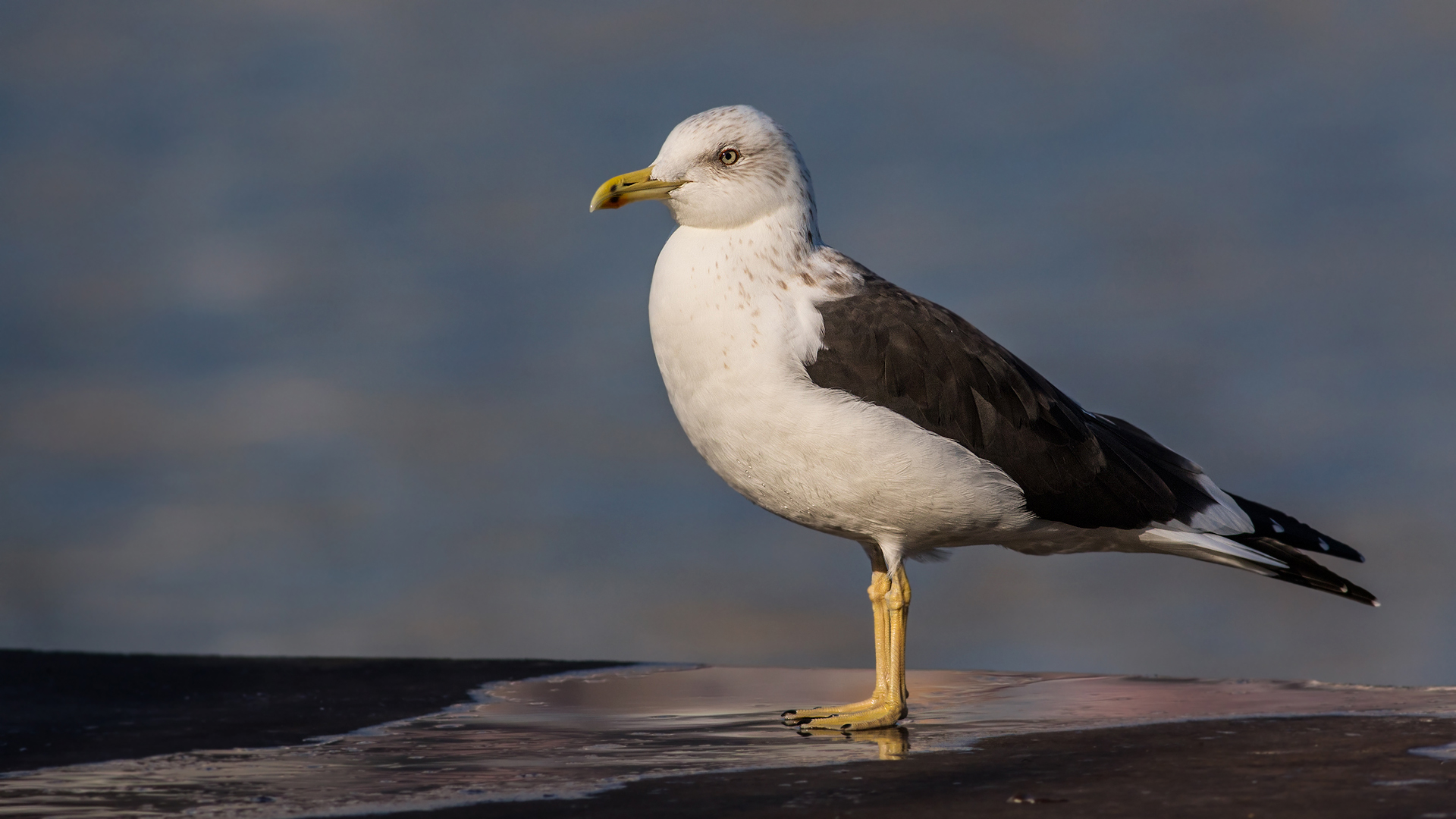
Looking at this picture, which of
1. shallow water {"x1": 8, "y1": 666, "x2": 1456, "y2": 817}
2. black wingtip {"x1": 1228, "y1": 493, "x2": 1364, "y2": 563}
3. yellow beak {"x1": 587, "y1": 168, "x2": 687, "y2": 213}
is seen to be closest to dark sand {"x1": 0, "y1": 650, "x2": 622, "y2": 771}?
shallow water {"x1": 8, "y1": 666, "x2": 1456, "y2": 817}

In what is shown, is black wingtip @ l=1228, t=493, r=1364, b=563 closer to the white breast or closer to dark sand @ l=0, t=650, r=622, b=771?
the white breast

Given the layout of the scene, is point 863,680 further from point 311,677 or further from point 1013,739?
point 311,677

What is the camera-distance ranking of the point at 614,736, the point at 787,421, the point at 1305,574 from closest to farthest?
the point at 787,421, the point at 614,736, the point at 1305,574

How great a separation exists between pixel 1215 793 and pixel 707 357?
2983 mm

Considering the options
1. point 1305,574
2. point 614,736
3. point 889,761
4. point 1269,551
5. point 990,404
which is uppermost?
point 990,404

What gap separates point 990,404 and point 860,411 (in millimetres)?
814

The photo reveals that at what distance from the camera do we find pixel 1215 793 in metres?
4.90

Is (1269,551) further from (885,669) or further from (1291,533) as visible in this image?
(885,669)

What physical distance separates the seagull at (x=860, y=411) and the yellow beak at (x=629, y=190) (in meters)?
0.01

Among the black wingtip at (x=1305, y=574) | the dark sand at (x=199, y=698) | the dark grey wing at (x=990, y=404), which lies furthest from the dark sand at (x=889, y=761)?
the dark grey wing at (x=990, y=404)

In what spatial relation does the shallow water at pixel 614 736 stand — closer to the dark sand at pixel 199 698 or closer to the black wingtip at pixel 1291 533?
the dark sand at pixel 199 698

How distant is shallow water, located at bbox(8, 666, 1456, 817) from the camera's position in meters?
5.24

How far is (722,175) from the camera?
6.88 m

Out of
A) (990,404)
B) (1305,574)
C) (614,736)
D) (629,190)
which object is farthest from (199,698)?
(1305,574)
